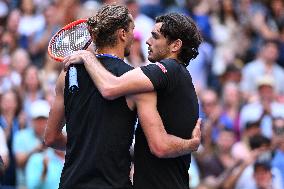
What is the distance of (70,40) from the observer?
6.46m

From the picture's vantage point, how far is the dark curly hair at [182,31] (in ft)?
Result: 20.0

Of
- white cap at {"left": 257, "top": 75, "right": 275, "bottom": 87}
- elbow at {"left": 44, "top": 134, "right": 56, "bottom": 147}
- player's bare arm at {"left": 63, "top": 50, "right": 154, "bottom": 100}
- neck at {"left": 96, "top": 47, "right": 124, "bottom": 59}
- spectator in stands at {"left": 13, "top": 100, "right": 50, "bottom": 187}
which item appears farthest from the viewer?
white cap at {"left": 257, "top": 75, "right": 275, "bottom": 87}

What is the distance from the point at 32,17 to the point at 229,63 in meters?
2.89

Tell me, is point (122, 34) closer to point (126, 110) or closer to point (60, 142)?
point (126, 110)

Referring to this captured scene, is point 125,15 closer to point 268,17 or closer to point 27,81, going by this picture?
point 27,81

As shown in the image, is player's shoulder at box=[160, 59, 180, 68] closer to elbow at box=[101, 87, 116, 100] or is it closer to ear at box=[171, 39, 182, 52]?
ear at box=[171, 39, 182, 52]

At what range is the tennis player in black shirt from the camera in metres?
5.78

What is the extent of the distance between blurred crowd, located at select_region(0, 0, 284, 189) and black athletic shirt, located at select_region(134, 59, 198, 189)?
3012mm

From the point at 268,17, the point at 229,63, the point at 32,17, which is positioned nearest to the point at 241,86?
the point at 229,63

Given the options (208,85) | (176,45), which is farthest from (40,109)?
(176,45)

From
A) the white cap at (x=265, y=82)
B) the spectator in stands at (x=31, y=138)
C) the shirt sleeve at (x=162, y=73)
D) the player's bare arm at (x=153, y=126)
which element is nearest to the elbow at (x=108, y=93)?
the player's bare arm at (x=153, y=126)

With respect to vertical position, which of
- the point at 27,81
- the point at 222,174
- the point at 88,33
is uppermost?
the point at 88,33

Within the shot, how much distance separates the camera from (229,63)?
533 inches

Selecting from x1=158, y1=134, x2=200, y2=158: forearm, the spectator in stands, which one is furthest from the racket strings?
the spectator in stands
